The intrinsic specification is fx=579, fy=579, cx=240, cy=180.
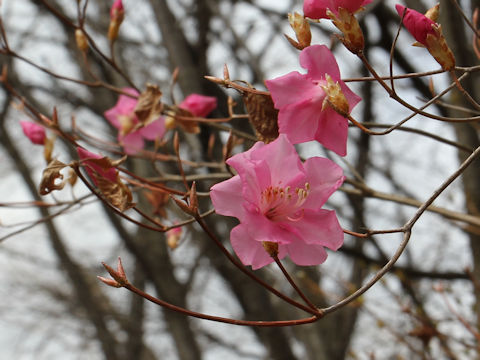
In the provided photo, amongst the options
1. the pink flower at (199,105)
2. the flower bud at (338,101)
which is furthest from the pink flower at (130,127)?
the flower bud at (338,101)

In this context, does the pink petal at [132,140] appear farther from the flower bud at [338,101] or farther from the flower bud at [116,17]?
the flower bud at [338,101]

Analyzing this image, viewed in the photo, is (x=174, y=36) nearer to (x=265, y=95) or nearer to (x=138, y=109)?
(x=138, y=109)

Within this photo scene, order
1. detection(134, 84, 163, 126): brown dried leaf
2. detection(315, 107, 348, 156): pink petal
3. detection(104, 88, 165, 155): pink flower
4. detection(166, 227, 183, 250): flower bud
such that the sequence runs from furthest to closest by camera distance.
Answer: detection(104, 88, 165, 155): pink flower < detection(166, 227, 183, 250): flower bud < detection(134, 84, 163, 126): brown dried leaf < detection(315, 107, 348, 156): pink petal

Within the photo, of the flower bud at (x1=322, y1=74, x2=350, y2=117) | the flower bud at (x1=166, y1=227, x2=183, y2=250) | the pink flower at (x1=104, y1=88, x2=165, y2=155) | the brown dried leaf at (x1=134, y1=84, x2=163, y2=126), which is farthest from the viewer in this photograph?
the pink flower at (x1=104, y1=88, x2=165, y2=155)

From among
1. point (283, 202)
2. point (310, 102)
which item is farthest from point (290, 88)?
point (283, 202)

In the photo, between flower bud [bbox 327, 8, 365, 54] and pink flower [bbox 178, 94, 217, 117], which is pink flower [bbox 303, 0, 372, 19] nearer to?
flower bud [bbox 327, 8, 365, 54]

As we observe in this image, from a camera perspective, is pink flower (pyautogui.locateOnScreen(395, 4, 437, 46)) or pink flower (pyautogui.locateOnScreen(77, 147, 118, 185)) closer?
pink flower (pyautogui.locateOnScreen(395, 4, 437, 46))

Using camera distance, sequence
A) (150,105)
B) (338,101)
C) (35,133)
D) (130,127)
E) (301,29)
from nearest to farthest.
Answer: (338,101) < (301,29) < (150,105) < (35,133) < (130,127)

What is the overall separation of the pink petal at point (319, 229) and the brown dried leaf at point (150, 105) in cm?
39

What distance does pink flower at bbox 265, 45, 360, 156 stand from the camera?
67cm

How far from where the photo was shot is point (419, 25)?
1.99 feet

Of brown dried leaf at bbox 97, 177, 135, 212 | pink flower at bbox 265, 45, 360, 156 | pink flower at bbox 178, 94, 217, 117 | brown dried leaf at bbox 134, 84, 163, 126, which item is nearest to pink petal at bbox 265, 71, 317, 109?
pink flower at bbox 265, 45, 360, 156

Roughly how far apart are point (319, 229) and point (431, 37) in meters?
0.24

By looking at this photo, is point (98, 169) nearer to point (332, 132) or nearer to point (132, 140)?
point (332, 132)
